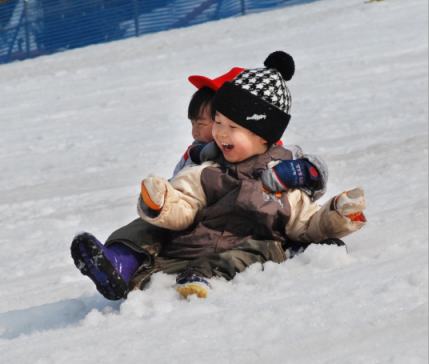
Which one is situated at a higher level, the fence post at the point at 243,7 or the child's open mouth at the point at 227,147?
the child's open mouth at the point at 227,147

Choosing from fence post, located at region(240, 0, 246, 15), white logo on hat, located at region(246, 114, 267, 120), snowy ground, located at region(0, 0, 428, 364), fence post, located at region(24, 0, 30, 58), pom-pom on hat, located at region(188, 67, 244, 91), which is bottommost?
fence post, located at region(240, 0, 246, 15)

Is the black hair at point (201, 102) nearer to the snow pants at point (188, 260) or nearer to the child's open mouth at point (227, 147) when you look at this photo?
the child's open mouth at point (227, 147)

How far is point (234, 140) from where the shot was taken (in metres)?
Result: 3.70

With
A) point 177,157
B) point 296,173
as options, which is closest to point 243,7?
point 177,157

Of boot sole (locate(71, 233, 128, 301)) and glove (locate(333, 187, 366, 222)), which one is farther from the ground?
boot sole (locate(71, 233, 128, 301))

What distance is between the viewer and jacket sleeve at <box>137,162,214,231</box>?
352cm

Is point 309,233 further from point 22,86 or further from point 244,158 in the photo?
point 22,86

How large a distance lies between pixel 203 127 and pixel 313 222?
64 centimetres

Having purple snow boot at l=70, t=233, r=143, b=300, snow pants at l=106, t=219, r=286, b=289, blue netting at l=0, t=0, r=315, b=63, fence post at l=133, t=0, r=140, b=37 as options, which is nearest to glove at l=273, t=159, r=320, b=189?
snow pants at l=106, t=219, r=286, b=289

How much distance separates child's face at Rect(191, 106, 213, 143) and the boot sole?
91 centimetres

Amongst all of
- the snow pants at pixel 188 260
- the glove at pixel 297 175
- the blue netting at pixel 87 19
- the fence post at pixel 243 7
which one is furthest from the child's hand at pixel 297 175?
the fence post at pixel 243 7

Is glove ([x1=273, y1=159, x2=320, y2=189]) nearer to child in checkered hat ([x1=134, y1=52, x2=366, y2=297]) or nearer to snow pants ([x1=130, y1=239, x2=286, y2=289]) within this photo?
child in checkered hat ([x1=134, y1=52, x2=366, y2=297])

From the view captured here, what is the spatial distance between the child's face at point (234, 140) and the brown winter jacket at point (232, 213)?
32mm

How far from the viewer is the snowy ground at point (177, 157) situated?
107 inches
